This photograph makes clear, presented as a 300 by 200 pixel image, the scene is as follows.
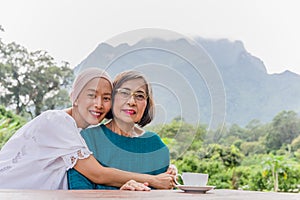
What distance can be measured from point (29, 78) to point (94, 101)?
3.68 metres

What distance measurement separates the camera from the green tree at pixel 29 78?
5098 millimetres

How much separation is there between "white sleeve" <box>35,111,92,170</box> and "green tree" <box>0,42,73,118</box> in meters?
3.60

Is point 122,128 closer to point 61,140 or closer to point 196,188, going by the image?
point 61,140

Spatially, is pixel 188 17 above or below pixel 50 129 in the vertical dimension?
above

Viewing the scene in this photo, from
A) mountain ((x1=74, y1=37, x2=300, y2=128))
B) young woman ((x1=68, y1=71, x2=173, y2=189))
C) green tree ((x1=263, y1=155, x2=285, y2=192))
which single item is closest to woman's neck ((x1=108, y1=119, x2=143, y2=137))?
young woman ((x1=68, y1=71, x2=173, y2=189))

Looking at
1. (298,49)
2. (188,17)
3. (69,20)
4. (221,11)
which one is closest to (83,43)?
(69,20)

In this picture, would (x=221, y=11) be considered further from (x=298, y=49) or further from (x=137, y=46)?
(x=137, y=46)

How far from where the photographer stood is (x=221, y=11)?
5.42m

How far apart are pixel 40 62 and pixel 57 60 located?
0.18 m

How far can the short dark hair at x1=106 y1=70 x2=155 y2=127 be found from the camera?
1.70 metres

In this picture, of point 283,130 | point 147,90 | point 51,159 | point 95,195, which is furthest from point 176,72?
point 283,130

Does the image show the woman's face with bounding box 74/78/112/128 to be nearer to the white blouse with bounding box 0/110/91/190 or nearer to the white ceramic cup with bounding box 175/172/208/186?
the white blouse with bounding box 0/110/91/190

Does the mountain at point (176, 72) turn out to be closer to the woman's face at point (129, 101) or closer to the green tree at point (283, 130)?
the woman's face at point (129, 101)

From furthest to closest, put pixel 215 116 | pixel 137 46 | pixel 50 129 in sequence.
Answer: pixel 215 116
pixel 137 46
pixel 50 129
